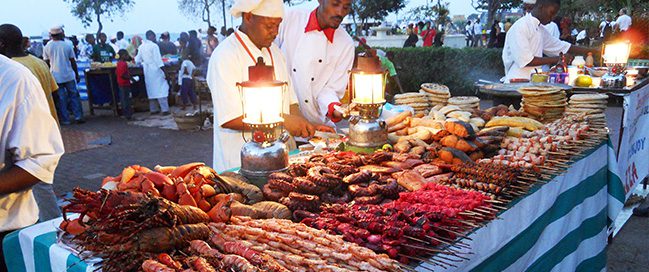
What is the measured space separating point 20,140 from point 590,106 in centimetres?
496

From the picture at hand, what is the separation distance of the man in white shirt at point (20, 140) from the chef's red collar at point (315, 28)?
2289 millimetres

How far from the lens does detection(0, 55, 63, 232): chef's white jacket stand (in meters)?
2.46

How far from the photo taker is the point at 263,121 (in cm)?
267

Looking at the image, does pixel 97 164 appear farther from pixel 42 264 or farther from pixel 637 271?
pixel 637 271

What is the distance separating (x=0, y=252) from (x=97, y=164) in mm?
5983

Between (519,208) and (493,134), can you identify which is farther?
(493,134)

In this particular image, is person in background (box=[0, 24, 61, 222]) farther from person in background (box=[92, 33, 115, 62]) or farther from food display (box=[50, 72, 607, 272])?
person in background (box=[92, 33, 115, 62])

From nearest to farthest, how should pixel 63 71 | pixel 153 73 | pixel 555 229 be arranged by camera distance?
pixel 555 229 < pixel 63 71 < pixel 153 73

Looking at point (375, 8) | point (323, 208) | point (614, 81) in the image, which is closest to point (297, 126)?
point (323, 208)

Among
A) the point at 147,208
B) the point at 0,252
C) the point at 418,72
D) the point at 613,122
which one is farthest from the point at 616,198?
the point at 418,72

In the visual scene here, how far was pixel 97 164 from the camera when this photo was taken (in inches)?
323

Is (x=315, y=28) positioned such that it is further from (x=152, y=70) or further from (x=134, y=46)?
(x=134, y=46)

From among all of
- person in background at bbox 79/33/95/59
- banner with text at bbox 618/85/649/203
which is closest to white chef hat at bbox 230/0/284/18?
banner with text at bbox 618/85/649/203

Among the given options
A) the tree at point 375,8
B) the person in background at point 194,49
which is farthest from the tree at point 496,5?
the person in background at point 194,49
